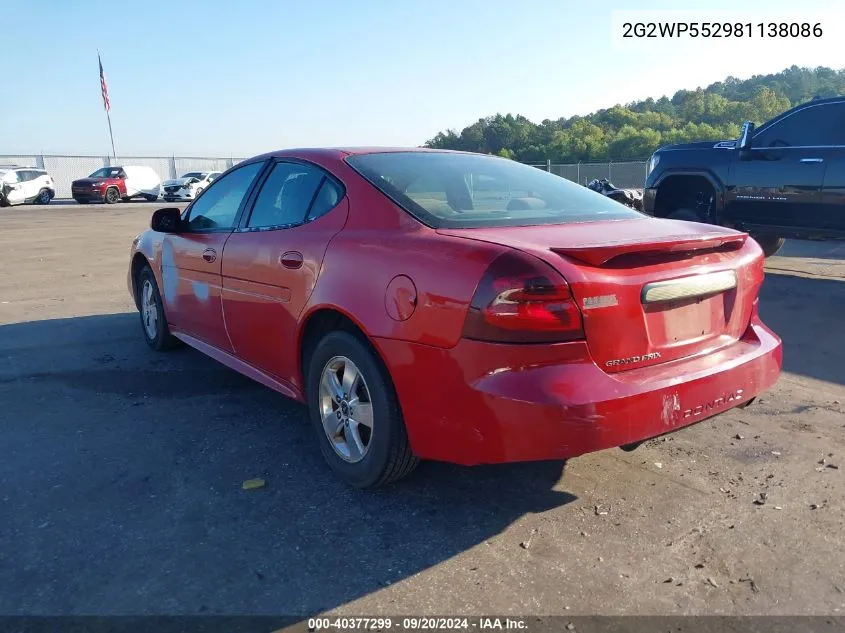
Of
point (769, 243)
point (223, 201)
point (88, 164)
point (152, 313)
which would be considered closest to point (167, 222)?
point (223, 201)

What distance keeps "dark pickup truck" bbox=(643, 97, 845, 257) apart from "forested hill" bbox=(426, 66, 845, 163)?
1798 inches

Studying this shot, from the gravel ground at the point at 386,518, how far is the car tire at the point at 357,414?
0.16m

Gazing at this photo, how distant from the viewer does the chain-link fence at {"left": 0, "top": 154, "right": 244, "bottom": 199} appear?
137 feet

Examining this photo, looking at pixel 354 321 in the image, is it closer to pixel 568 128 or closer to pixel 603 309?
pixel 603 309

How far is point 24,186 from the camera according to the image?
1203 inches

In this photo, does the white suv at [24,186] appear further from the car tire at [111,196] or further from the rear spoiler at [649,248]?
the rear spoiler at [649,248]

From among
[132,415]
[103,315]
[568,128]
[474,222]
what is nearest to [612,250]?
[474,222]

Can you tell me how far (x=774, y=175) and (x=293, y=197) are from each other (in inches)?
248

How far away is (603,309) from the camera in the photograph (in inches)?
100

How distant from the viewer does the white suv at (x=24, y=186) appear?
2970 centimetres

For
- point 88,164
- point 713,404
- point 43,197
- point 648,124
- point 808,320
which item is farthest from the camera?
point 648,124

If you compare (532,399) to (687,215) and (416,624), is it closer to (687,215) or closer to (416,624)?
(416,624)

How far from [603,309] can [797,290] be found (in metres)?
6.00

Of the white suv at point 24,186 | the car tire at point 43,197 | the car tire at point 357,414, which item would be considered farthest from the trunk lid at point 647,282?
the car tire at point 43,197
